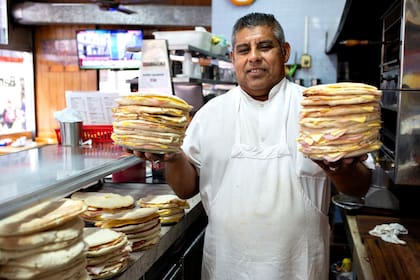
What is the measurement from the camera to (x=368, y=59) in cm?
476

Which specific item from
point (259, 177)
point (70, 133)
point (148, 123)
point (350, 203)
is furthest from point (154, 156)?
point (350, 203)

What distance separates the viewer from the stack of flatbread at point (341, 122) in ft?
4.52

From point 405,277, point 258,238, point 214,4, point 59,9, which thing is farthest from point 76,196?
point 59,9

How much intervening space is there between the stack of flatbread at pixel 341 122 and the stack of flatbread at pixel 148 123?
0.47m

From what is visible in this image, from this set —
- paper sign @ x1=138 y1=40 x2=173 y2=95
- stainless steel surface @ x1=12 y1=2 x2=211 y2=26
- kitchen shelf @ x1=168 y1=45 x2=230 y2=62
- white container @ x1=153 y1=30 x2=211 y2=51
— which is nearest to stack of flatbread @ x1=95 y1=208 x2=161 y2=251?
paper sign @ x1=138 y1=40 x2=173 y2=95

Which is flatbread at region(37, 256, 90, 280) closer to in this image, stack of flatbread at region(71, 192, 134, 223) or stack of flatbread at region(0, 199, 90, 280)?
stack of flatbread at region(0, 199, 90, 280)

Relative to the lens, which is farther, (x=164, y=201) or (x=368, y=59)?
(x=368, y=59)

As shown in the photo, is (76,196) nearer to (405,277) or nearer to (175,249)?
(175,249)

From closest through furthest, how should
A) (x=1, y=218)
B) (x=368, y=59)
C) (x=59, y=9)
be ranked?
(x=1, y=218) < (x=368, y=59) < (x=59, y=9)

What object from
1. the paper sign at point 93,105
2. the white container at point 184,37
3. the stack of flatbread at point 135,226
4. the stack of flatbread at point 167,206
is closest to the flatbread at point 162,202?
the stack of flatbread at point 167,206

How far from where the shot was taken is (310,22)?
6.07 m

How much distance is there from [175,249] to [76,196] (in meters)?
0.58

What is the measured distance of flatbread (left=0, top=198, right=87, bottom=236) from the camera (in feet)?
3.69

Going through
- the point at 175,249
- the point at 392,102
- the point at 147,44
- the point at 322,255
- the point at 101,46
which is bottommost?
the point at 175,249
